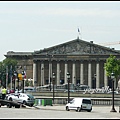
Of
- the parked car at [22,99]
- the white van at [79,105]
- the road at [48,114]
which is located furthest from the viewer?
the parked car at [22,99]

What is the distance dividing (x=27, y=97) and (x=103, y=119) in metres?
28.9

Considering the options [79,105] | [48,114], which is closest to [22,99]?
[79,105]

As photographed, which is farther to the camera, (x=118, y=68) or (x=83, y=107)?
(x=118, y=68)

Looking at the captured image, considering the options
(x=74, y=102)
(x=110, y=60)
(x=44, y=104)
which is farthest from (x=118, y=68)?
(x=74, y=102)

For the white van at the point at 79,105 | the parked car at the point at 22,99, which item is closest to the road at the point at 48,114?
the white van at the point at 79,105

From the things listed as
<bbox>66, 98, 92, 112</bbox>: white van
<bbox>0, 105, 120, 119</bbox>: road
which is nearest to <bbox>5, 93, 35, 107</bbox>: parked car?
<bbox>66, 98, 92, 112</bbox>: white van

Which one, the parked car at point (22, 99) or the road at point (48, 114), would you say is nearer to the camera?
the road at point (48, 114)

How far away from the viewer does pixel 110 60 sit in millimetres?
170125

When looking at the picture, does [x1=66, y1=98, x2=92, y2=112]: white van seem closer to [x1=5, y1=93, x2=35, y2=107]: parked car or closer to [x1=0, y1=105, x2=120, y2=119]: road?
[x1=5, y1=93, x2=35, y2=107]: parked car

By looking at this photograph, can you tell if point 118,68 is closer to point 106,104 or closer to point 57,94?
point 57,94

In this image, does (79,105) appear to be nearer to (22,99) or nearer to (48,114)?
(22,99)

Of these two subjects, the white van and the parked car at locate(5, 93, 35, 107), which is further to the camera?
the parked car at locate(5, 93, 35, 107)

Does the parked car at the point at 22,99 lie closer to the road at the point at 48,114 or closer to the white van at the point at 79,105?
the white van at the point at 79,105

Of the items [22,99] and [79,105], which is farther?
[22,99]
